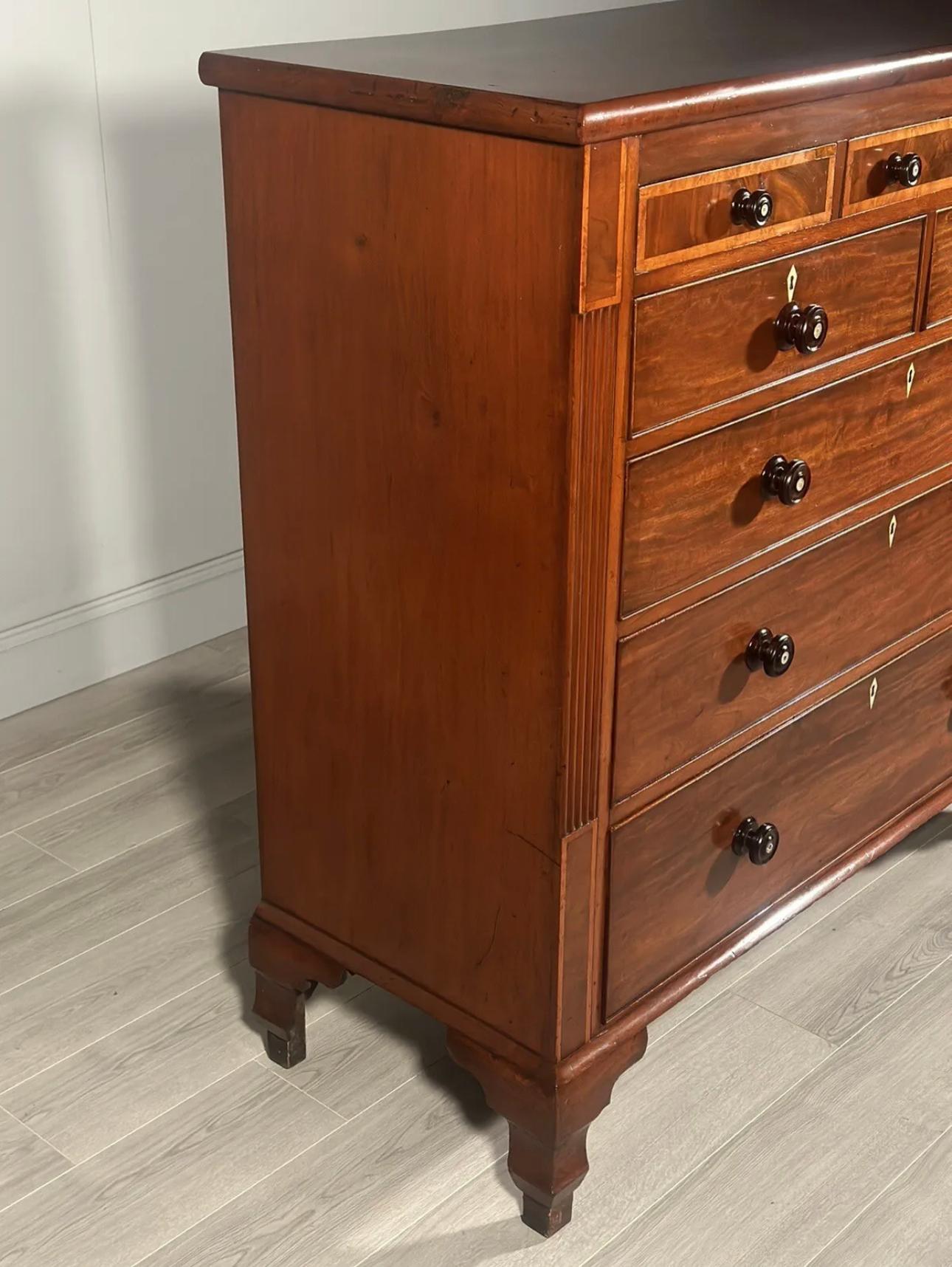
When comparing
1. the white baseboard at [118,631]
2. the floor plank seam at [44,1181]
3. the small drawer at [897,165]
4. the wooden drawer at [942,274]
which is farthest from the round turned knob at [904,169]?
the white baseboard at [118,631]

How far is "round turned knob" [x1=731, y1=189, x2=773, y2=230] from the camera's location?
139 cm

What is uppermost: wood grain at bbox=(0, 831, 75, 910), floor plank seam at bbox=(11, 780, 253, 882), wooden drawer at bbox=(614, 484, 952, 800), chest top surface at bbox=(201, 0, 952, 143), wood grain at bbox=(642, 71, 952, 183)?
chest top surface at bbox=(201, 0, 952, 143)

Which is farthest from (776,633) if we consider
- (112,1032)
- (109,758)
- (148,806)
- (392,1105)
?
(109,758)

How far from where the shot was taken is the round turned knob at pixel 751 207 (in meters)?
1.39

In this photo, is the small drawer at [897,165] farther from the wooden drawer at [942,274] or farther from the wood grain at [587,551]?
the wood grain at [587,551]

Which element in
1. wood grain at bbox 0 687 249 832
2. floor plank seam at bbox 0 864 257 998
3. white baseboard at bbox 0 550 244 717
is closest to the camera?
floor plank seam at bbox 0 864 257 998

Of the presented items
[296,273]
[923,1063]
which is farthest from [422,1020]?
[296,273]

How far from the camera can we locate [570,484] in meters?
1.36

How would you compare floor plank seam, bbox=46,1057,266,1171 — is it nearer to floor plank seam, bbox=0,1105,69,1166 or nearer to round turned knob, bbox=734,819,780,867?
floor plank seam, bbox=0,1105,69,1166

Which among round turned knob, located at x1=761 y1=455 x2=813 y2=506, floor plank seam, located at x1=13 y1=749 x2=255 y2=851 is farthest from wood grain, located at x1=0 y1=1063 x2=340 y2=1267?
round turned knob, located at x1=761 y1=455 x2=813 y2=506

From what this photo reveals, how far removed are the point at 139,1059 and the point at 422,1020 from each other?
14.2 inches

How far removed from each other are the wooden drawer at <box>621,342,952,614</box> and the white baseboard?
1.61m

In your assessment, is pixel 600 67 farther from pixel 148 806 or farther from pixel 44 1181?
pixel 148 806

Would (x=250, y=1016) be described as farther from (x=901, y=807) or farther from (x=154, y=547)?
(x=154, y=547)
